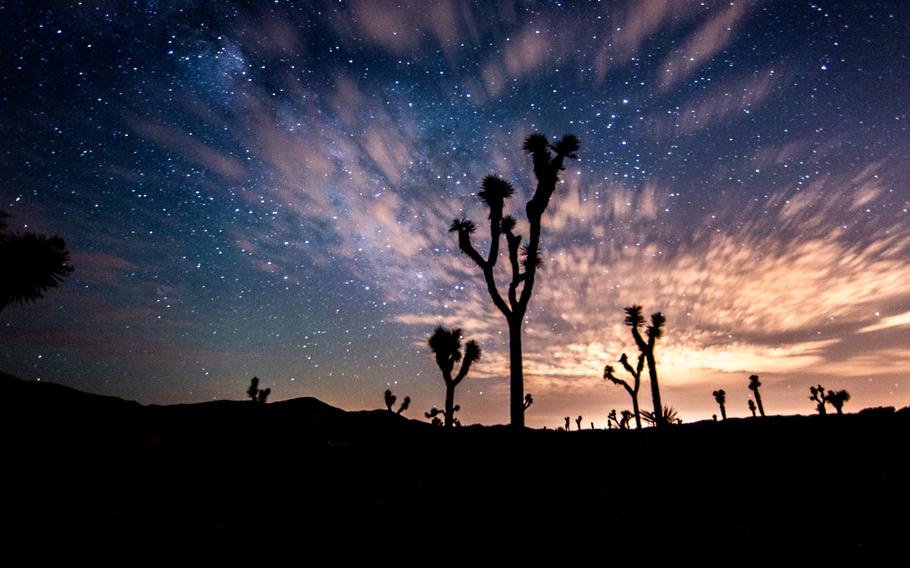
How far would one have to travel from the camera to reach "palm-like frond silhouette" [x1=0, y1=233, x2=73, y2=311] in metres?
10.2

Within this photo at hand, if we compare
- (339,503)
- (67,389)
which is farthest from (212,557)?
(67,389)

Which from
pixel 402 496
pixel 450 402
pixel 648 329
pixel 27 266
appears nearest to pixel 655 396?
pixel 648 329

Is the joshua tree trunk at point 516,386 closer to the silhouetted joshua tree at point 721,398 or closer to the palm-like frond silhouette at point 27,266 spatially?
the palm-like frond silhouette at point 27,266

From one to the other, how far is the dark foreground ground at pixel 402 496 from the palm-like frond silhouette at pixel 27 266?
4710mm

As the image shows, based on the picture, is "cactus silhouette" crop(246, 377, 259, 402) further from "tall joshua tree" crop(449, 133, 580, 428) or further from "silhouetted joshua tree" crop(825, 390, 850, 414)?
"silhouetted joshua tree" crop(825, 390, 850, 414)

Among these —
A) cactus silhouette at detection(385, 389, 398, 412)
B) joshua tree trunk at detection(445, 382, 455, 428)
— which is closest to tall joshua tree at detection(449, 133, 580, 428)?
joshua tree trunk at detection(445, 382, 455, 428)

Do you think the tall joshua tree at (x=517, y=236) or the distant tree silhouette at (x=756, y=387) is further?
the distant tree silhouette at (x=756, y=387)

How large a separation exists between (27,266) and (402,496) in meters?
12.1

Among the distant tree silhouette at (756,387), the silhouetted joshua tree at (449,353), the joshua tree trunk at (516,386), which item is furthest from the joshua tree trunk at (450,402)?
the distant tree silhouette at (756,387)

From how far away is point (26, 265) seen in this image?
33.8 feet

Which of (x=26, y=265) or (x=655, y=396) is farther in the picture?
(x=655, y=396)

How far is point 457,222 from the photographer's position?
15.1 metres

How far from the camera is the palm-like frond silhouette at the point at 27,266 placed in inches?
401

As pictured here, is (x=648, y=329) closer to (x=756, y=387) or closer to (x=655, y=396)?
(x=655, y=396)
